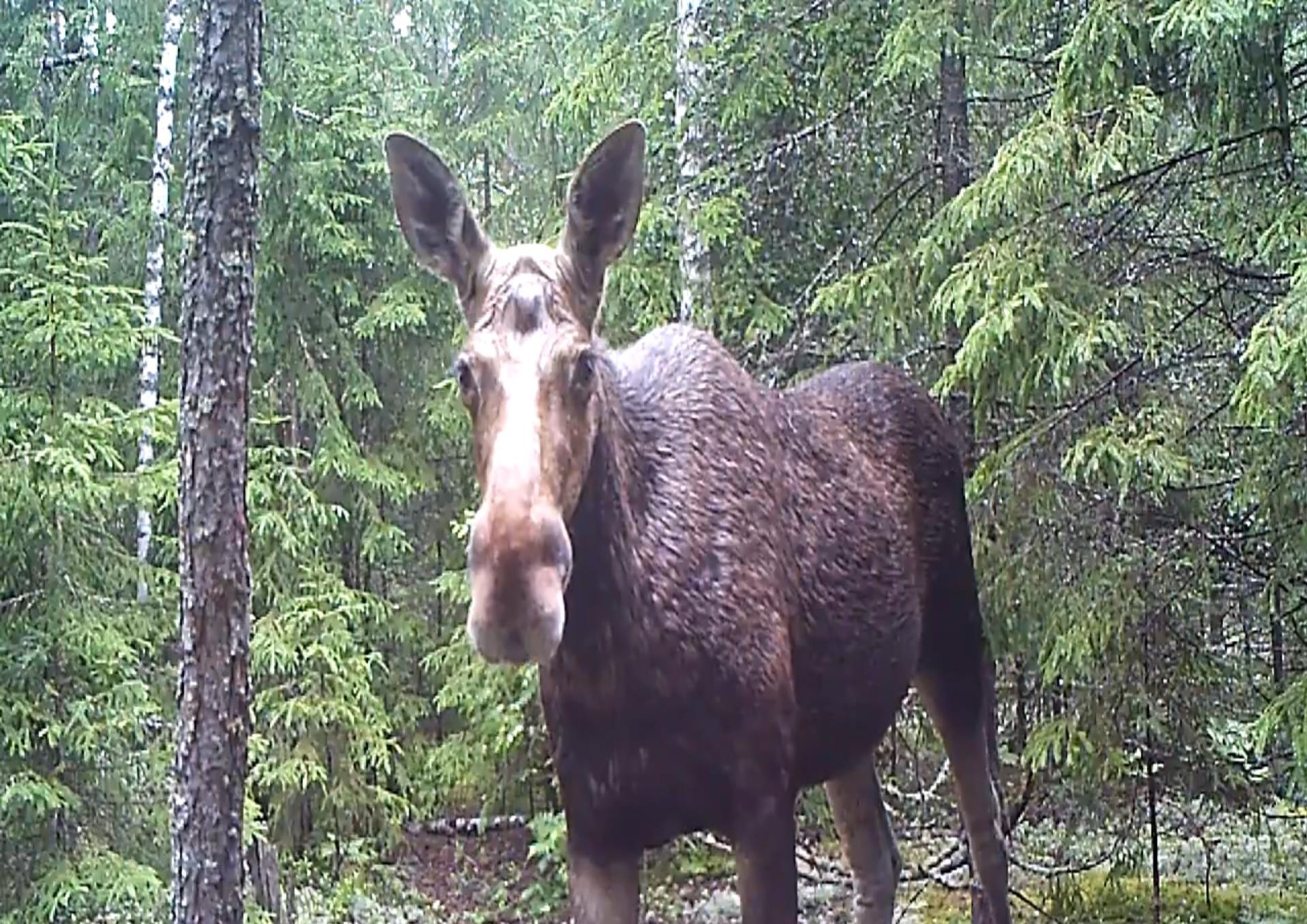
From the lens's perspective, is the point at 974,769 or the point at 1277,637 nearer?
the point at 974,769

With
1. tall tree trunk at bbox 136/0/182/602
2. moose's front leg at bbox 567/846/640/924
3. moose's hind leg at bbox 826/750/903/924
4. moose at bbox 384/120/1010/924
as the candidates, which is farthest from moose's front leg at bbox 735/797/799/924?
tall tree trunk at bbox 136/0/182/602

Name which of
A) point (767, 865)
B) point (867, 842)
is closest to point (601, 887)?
point (767, 865)

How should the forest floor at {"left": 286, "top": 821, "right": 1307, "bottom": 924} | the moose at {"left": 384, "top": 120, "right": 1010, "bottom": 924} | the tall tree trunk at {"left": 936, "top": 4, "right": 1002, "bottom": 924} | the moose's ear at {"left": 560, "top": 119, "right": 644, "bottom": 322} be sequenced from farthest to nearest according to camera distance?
1. the forest floor at {"left": 286, "top": 821, "right": 1307, "bottom": 924}
2. the tall tree trunk at {"left": 936, "top": 4, "right": 1002, "bottom": 924}
3. the moose's ear at {"left": 560, "top": 119, "right": 644, "bottom": 322}
4. the moose at {"left": 384, "top": 120, "right": 1010, "bottom": 924}

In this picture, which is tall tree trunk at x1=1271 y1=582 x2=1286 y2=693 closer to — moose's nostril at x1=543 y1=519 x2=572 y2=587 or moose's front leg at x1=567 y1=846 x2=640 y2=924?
moose's front leg at x1=567 y1=846 x2=640 y2=924

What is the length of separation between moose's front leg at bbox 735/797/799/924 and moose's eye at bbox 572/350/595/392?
1.12 m

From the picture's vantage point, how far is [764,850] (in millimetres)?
3340

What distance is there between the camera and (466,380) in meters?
2.85

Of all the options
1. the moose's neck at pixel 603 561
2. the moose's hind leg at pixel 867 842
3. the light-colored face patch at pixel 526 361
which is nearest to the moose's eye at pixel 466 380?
the light-colored face patch at pixel 526 361

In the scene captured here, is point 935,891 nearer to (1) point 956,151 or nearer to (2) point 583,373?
(1) point 956,151

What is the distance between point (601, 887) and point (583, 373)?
1.28m

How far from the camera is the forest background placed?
5086 millimetres

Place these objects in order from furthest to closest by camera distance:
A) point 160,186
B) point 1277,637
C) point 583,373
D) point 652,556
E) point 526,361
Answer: point 160,186, point 1277,637, point 652,556, point 583,373, point 526,361

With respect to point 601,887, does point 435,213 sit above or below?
above

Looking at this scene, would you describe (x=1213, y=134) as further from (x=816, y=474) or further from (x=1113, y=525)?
(x=816, y=474)
